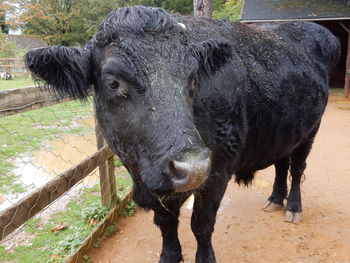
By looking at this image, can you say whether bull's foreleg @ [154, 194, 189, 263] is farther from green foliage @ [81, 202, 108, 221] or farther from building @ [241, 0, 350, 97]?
building @ [241, 0, 350, 97]

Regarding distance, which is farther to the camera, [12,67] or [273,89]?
[12,67]

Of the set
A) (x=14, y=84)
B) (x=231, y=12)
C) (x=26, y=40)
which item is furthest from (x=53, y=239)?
(x=26, y=40)

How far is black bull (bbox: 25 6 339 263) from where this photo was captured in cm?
186

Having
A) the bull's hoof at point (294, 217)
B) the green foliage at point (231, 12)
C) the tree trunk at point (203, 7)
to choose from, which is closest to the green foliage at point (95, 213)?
the bull's hoof at point (294, 217)

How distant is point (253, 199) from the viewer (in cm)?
469

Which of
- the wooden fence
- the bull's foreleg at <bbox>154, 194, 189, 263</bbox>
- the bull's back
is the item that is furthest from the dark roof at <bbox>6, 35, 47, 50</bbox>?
the bull's foreleg at <bbox>154, 194, 189, 263</bbox>

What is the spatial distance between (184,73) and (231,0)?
87.7 ft

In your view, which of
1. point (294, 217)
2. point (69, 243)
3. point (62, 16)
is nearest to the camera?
point (69, 243)

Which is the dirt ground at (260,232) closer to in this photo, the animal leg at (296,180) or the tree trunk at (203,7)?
the animal leg at (296,180)

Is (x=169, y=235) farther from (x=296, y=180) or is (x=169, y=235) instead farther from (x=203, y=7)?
(x=203, y=7)

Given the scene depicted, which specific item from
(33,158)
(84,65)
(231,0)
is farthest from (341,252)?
(231,0)

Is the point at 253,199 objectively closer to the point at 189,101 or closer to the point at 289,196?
the point at 289,196

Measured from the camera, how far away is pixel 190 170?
1.63 metres

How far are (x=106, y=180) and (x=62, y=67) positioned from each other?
6.98 feet
